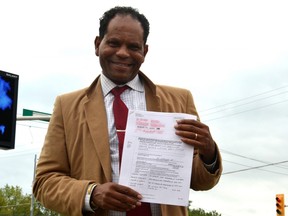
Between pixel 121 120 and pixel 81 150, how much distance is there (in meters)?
0.25

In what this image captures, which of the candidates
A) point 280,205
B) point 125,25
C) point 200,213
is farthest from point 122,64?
point 200,213

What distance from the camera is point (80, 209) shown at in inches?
113

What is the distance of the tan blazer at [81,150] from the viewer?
2.96m

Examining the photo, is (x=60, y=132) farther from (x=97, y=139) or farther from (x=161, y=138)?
(x=161, y=138)

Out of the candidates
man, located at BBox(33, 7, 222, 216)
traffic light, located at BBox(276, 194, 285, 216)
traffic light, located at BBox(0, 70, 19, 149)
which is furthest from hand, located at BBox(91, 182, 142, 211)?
traffic light, located at BBox(276, 194, 285, 216)

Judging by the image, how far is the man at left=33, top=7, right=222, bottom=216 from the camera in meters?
2.87

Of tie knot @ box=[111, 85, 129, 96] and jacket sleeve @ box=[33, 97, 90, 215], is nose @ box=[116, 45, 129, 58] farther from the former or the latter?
jacket sleeve @ box=[33, 97, 90, 215]

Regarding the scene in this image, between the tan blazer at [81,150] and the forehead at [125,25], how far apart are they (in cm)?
27

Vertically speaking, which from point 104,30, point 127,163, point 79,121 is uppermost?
point 104,30

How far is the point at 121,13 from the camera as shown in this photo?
3225 mm

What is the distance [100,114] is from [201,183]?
62cm

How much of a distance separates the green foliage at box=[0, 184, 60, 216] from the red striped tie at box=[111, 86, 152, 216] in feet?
201

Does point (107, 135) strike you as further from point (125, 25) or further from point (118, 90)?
point (125, 25)

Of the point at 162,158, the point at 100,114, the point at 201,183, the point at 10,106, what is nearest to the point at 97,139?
the point at 100,114
